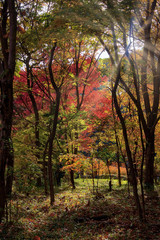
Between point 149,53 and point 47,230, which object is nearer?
A: point 47,230

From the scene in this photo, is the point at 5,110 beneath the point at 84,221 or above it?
above

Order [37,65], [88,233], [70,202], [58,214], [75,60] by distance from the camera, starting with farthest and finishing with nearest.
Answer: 1. [75,60]
2. [37,65]
3. [70,202]
4. [58,214]
5. [88,233]

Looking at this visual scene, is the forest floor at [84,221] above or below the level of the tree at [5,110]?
below

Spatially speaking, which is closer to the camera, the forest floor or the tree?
the forest floor

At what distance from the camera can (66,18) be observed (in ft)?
18.2

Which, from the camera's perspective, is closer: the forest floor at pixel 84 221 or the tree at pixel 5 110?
the forest floor at pixel 84 221

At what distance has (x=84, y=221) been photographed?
625 centimetres

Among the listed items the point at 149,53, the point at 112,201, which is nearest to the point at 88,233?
the point at 112,201

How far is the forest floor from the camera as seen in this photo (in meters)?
4.99

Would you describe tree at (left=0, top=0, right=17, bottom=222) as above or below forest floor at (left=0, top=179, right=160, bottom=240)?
above

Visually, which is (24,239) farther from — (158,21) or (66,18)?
(158,21)

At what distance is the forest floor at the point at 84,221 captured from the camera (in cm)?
499

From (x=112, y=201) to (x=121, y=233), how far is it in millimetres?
3215

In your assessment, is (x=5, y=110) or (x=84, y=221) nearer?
(x=5, y=110)
